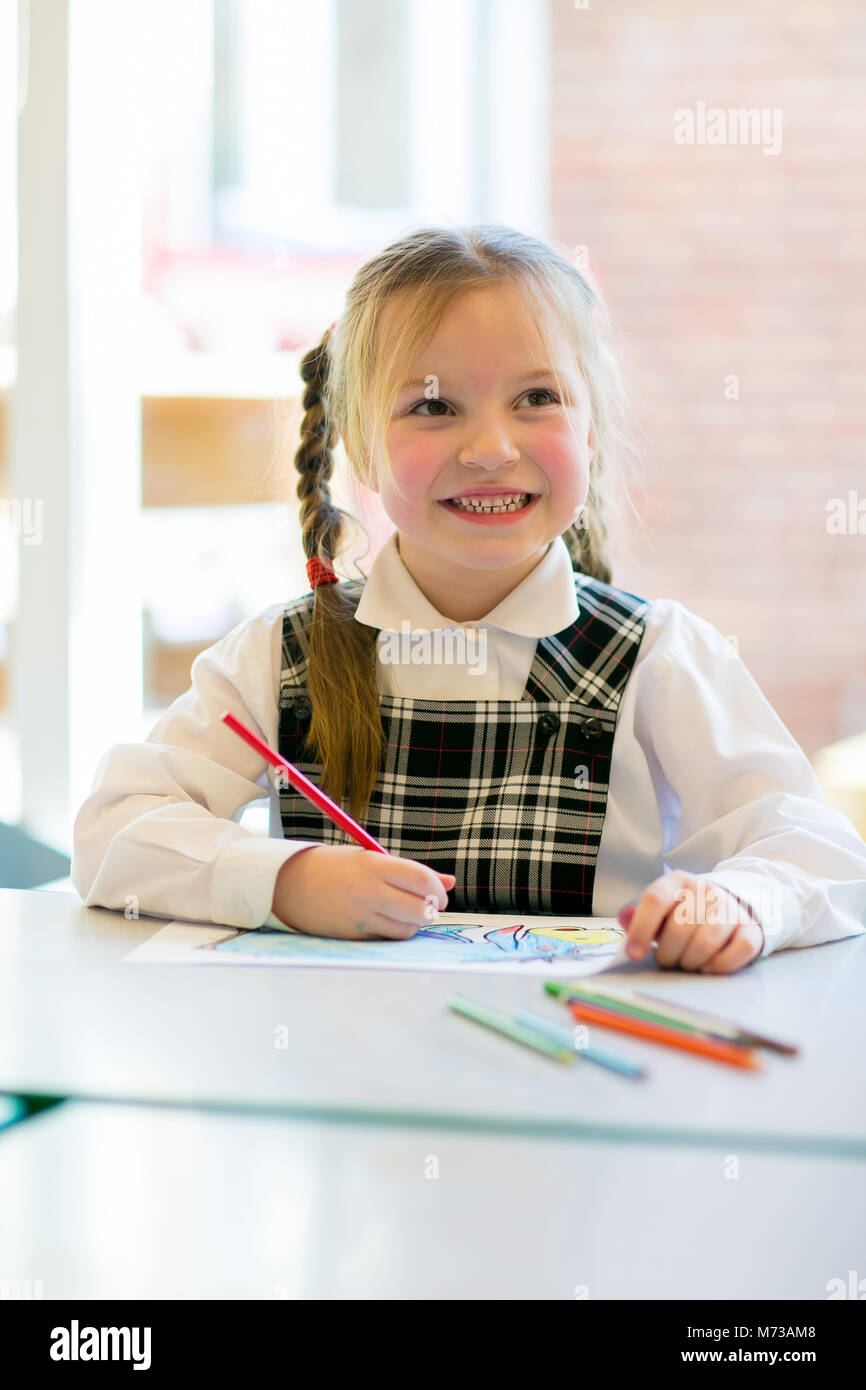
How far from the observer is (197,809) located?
3.59ft

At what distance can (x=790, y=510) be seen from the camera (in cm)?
423

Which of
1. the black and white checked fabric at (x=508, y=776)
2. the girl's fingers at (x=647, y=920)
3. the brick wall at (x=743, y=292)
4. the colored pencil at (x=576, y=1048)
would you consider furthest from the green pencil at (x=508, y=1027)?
the brick wall at (x=743, y=292)

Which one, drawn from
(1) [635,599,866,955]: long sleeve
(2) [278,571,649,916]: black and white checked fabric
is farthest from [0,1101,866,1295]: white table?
(2) [278,571,649,916]: black and white checked fabric

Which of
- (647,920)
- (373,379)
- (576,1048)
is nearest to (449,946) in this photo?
(647,920)

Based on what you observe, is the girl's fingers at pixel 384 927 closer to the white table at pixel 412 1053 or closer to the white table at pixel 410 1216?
the white table at pixel 412 1053

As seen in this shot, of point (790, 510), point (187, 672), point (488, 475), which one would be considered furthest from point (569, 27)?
point (488, 475)

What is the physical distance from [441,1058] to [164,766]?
0.54 meters

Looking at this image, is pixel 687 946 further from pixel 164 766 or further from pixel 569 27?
pixel 569 27

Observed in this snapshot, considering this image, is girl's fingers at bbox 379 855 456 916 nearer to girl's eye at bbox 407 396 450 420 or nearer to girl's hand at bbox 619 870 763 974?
girl's hand at bbox 619 870 763 974

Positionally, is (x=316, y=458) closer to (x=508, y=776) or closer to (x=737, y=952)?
(x=508, y=776)

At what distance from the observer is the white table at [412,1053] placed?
60 cm

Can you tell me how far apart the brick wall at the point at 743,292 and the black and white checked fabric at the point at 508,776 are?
9.20 feet

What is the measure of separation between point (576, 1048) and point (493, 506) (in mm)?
610

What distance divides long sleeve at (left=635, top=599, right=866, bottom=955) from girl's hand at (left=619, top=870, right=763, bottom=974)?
0.04m
